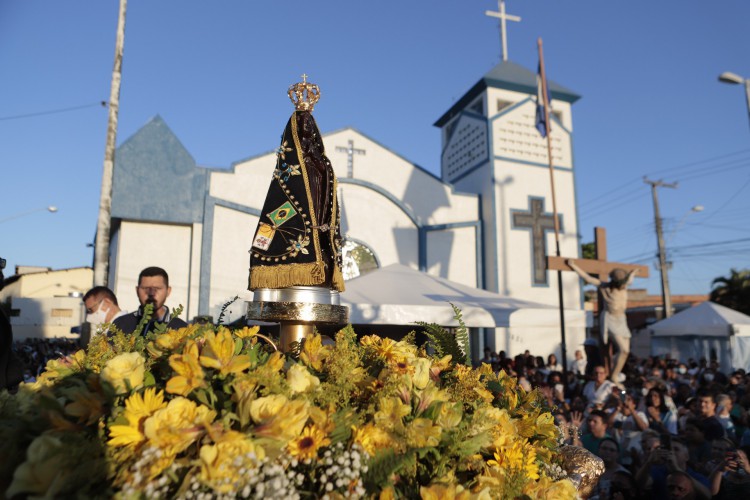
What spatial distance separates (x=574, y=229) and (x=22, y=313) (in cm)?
3014

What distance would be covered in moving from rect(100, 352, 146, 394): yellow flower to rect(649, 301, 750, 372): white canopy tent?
1751 cm

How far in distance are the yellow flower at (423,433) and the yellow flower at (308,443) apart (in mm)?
203

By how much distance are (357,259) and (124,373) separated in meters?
13.2

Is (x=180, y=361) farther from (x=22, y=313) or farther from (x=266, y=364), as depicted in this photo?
(x=22, y=313)

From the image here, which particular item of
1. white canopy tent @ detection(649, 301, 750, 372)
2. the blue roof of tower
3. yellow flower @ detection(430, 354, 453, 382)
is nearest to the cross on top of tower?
the blue roof of tower

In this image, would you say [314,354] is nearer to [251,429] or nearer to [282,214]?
[251,429]

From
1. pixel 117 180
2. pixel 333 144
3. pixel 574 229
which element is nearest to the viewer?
pixel 117 180

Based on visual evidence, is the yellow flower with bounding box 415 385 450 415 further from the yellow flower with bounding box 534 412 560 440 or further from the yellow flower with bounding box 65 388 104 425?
the yellow flower with bounding box 65 388 104 425

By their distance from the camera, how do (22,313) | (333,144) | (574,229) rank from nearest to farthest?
(333,144), (574,229), (22,313)

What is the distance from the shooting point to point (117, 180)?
1205cm

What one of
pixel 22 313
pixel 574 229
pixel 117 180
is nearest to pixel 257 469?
pixel 117 180

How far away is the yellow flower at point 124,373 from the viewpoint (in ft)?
3.96

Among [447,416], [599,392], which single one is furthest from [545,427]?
[599,392]

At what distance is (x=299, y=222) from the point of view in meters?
3.06
